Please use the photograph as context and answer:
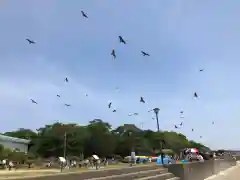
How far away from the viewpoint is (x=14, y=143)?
358 feet

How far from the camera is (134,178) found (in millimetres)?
11945

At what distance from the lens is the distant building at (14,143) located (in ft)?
336

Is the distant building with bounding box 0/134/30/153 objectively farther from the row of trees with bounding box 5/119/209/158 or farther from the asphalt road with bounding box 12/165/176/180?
the asphalt road with bounding box 12/165/176/180

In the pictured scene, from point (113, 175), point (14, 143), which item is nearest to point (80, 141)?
point (14, 143)

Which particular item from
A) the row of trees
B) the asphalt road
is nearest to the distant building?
the row of trees

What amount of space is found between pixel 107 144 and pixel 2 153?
3923 cm

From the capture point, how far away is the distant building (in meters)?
103

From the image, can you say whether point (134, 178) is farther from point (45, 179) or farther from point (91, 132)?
point (91, 132)

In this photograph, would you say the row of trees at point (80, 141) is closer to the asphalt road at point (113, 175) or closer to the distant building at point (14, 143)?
Answer: the distant building at point (14, 143)

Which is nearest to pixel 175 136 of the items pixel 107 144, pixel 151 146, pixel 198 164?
pixel 151 146

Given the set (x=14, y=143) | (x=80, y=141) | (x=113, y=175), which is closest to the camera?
(x=113, y=175)

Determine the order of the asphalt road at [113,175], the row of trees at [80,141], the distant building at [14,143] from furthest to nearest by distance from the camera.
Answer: the row of trees at [80,141] < the distant building at [14,143] < the asphalt road at [113,175]

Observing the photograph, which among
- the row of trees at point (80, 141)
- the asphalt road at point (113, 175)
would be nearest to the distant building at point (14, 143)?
the row of trees at point (80, 141)

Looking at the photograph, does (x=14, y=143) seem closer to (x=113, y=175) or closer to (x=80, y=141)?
(x=80, y=141)
